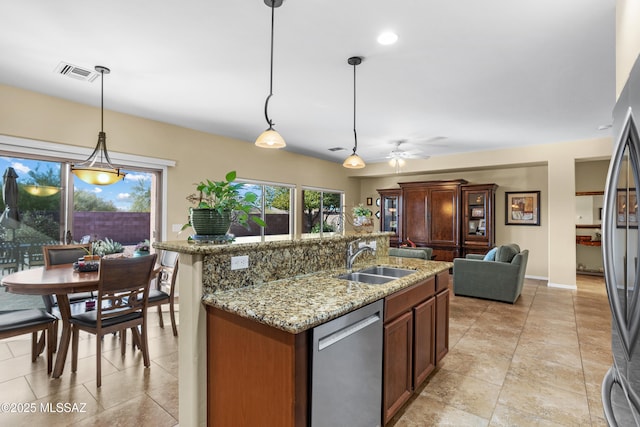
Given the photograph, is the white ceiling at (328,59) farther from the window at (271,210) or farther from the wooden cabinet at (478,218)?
the wooden cabinet at (478,218)

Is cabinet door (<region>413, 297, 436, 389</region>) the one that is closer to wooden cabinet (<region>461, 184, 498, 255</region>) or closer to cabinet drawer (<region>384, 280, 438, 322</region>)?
cabinet drawer (<region>384, 280, 438, 322</region>)

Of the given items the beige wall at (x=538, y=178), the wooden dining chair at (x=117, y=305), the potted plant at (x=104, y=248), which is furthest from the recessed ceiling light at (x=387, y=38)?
the beige wall at (x=538, y=178)

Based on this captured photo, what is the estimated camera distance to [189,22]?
2.33 m

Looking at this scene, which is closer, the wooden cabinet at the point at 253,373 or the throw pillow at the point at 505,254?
the wooden cabinet at the point at 253,373

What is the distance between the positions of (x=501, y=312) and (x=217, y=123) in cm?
475

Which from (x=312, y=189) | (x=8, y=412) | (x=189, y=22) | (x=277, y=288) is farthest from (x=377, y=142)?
(x=8, y=412)

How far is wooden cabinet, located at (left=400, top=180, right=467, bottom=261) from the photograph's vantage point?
6988 mm

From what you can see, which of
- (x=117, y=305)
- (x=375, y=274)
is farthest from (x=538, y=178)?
(x=117, y=305)

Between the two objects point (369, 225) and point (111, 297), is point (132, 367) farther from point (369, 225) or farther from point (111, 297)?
point (369, 225)

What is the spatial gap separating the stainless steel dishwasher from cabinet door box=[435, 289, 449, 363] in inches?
39.4

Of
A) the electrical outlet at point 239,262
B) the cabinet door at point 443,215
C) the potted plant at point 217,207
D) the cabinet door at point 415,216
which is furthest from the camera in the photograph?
the cabinet door at point 415,216

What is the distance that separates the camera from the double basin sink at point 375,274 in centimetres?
248

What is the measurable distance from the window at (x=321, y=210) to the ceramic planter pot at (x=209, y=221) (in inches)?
205

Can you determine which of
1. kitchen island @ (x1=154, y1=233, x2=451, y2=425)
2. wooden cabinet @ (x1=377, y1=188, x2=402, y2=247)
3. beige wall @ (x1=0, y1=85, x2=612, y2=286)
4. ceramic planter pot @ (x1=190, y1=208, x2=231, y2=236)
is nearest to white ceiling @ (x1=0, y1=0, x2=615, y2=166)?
beige wall @ (x1=0, y1=85, x2=612, y2=286)
